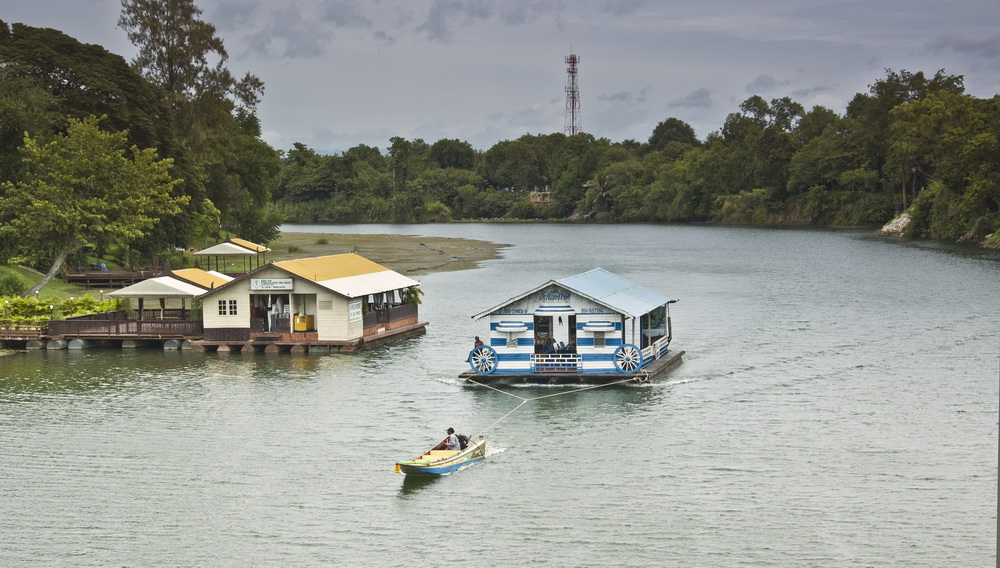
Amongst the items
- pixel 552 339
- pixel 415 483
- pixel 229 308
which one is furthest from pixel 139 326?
pixel 415 483

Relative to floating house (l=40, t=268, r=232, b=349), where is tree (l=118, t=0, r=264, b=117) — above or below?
above

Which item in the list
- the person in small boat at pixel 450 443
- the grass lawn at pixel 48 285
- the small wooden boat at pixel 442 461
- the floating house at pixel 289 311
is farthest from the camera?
the grass lawn at pixel 48 285

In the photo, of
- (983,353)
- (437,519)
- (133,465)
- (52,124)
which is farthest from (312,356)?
(52,124)

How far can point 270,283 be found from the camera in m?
51.6

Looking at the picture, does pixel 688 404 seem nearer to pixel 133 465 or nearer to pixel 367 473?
pixel 367 473

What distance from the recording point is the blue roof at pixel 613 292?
141 ft

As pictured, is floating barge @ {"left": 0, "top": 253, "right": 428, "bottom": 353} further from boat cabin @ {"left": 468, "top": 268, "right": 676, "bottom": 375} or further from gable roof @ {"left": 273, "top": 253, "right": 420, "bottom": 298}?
boat cabin @ {"left": 468, "top": 268, "right": 676, "bottom": 375}

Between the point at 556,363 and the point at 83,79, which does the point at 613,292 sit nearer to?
the point at 556,363

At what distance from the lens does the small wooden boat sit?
100.0 ft

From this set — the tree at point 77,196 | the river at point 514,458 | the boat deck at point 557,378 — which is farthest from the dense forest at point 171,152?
the boat deck at point 557,378

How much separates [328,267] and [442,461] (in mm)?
25761

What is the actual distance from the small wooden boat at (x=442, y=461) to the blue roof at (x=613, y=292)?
11.8 metres

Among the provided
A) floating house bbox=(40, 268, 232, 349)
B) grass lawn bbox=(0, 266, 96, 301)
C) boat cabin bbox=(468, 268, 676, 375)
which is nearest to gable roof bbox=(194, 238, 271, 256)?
grass lawn bbox=(0, 266, 96, 301)

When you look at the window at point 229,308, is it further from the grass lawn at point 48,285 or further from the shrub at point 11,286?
the grass lawn at point 48,285
